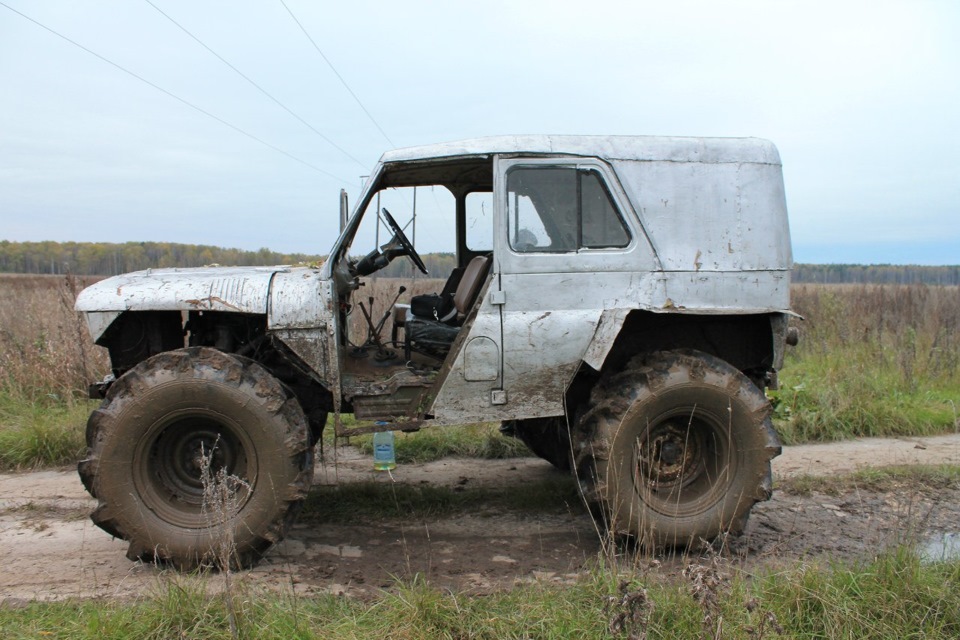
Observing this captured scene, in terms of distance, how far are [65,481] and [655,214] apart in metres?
5.21

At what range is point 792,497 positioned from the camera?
5844 millimetres

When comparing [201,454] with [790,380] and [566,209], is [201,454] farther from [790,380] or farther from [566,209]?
[790,380]

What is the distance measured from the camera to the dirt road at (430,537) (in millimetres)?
4238

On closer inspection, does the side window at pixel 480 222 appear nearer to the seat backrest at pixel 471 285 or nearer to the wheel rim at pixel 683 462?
the seat backrest at pixel 471 285

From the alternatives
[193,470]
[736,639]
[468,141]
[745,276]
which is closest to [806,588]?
[736,639]

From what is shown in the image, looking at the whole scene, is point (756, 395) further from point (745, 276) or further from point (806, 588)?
point (806, 588)

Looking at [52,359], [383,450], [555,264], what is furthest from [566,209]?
[52,359]

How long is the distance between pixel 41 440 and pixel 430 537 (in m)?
4.00

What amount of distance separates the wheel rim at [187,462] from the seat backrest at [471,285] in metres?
1.81

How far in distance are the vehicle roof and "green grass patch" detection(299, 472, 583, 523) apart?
7.96 ft

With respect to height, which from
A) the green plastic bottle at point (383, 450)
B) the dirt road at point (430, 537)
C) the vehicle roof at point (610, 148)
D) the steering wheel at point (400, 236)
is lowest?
the dirt road at point (430, 537)

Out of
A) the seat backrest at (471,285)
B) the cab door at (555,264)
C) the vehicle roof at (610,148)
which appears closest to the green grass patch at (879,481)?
the cab door at (555,264)

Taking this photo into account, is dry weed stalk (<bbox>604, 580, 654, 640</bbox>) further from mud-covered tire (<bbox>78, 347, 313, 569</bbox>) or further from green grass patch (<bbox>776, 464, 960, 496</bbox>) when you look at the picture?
green grass patch (<bbox>776, 464, 960, 496</bbox>)

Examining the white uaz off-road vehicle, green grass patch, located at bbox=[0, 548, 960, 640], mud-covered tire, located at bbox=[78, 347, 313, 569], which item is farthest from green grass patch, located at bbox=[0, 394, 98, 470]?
green grass patch, located at bbox=[0, 548, 960, 640]
